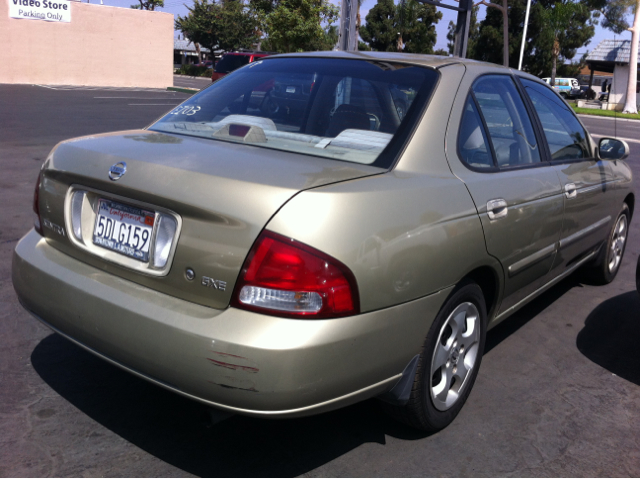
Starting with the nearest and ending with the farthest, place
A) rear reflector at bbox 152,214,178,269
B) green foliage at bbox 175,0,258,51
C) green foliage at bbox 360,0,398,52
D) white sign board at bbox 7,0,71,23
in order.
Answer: rear reflector at bbox 152,214,178,269
white sign board at bbox 7,0,71,23
green foliage at bbox 360,0,398,52
green foliage at bbox 175,0,258,51

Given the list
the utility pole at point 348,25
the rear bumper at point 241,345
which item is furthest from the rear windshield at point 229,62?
the rear bumper at point 241,345

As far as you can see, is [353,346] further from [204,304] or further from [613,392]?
[613,392]

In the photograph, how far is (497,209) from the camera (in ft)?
9.48

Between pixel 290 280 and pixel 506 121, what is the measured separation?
6.21 feet

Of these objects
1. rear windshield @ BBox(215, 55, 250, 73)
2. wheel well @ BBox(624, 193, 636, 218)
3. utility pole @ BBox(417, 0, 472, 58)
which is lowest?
wheel well @ BBox(624, 193, 636, 218)

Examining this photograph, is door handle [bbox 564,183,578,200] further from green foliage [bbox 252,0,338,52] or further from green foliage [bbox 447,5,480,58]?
green foliage [bbox 447,5,480,58]

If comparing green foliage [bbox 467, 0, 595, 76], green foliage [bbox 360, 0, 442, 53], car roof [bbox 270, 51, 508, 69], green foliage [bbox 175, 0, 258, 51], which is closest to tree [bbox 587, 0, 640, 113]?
green foliage [bbox 467, 0, 595, 76]

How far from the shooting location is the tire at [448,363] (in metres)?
2.60

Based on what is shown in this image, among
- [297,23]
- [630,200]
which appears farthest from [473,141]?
[297,23]

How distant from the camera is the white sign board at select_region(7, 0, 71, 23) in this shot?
2912cm

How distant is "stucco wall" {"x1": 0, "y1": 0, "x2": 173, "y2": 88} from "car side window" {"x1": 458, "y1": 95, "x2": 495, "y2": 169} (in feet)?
103

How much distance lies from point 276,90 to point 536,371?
2.13m

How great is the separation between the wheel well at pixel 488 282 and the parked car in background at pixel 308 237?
1 cm

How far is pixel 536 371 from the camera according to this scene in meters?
3.56
